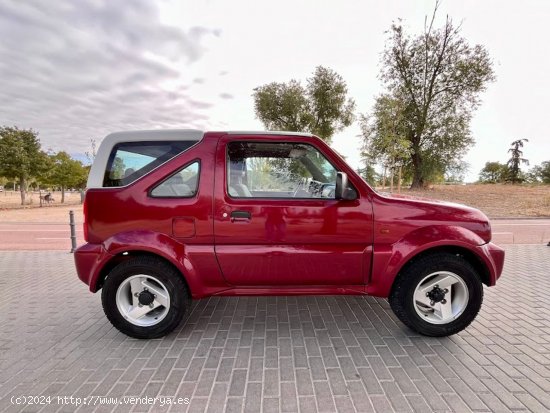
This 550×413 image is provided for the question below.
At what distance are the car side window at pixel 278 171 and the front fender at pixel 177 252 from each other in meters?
0.66

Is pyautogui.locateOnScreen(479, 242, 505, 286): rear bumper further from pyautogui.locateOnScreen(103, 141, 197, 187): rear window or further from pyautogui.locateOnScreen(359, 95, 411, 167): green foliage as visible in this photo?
pyautogui.locateOnScreen(359, 95, 411, 167): green foliage

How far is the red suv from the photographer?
2.77 meters

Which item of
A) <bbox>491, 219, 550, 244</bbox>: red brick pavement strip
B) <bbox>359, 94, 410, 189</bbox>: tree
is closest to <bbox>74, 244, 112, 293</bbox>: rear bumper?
<bbox>491, 219, 550, 244</bbox>: red brick pavement strip

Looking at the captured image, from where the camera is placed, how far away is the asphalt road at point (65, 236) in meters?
8.18

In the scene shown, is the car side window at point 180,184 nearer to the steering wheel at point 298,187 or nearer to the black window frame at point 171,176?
the black window frame at point 171,176

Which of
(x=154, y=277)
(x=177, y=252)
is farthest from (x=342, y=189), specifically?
(x=154, y=277)

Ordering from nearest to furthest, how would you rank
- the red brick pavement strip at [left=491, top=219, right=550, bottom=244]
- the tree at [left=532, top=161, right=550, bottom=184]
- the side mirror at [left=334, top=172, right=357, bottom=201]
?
the side mirror at [left=334, top=172, right=357, bottom=201], the red brick pavement strip at [left=491, top=219, right=550, bottom=244], the tree at [left=532, top=161, right=550, bottom=184]

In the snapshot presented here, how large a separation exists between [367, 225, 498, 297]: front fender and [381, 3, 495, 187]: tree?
2083 cm

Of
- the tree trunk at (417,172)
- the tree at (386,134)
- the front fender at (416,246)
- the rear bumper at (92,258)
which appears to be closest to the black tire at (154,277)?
the rear bumper at (92,258)

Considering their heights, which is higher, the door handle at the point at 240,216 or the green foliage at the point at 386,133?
the green foliage at the point at 386,133

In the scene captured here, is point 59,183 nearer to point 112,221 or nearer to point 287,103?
point 287,103

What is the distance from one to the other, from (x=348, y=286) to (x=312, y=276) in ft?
1.28

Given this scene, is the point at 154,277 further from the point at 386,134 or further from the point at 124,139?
the point at 386,134

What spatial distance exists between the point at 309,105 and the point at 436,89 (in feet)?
37.8
